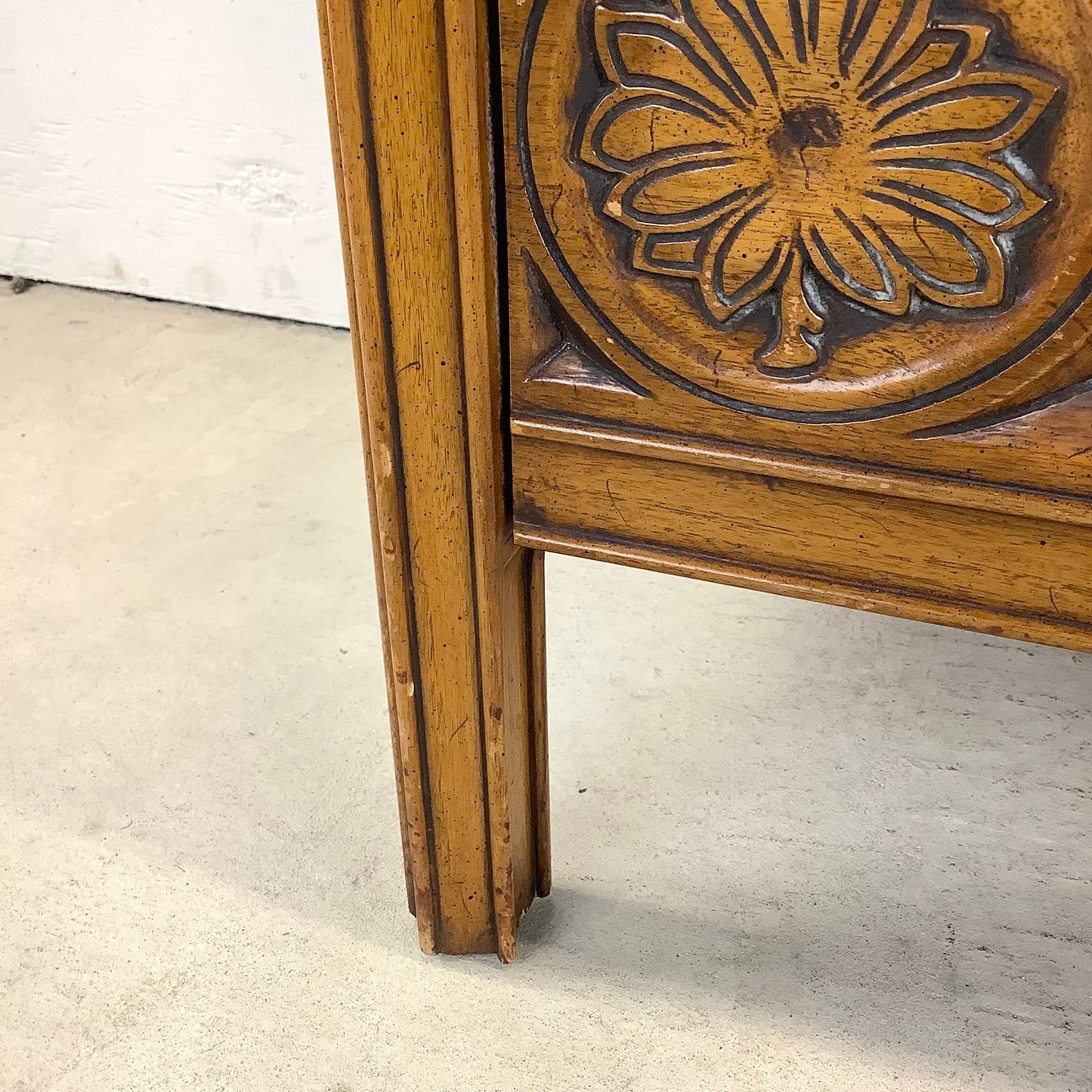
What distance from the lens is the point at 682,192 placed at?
0.71 meters

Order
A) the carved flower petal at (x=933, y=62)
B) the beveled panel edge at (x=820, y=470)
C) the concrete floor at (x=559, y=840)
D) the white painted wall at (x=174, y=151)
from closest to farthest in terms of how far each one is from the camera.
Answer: the carved flower petal at (x=933, y=62), the beveled panel edge at (x=820, y=470), the concrete floor at (x=559, y=840), the white painted wall at (x=174, y=151)

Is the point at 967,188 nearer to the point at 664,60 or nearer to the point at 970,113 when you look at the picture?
the point at 970,113

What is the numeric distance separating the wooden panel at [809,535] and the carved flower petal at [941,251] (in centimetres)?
12

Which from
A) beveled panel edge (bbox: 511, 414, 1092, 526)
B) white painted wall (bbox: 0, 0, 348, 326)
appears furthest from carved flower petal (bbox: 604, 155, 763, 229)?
white painted wall (bbox: 0, 0, 348, 326)

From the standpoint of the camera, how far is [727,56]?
25.9 inches

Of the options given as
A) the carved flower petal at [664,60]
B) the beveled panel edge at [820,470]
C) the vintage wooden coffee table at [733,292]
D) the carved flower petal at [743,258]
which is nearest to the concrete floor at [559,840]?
the vintage wooden coffee table at [733,292]

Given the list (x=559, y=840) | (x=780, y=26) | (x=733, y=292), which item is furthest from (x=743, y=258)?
(x=559, y=840)

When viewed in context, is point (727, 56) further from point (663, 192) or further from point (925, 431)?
point (925, 431)

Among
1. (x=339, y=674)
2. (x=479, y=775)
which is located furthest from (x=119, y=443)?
(x=479, y=775)

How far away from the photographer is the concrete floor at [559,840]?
990mm

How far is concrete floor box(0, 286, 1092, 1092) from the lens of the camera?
99cm

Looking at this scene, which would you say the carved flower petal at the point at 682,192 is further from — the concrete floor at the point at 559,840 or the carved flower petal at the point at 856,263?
the concrete floor at the point at 559,840

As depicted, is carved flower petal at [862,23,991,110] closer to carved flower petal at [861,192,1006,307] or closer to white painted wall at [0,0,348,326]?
carved flower petal at [861,192,1006,307]

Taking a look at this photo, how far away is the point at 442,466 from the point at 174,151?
164 centimetres
